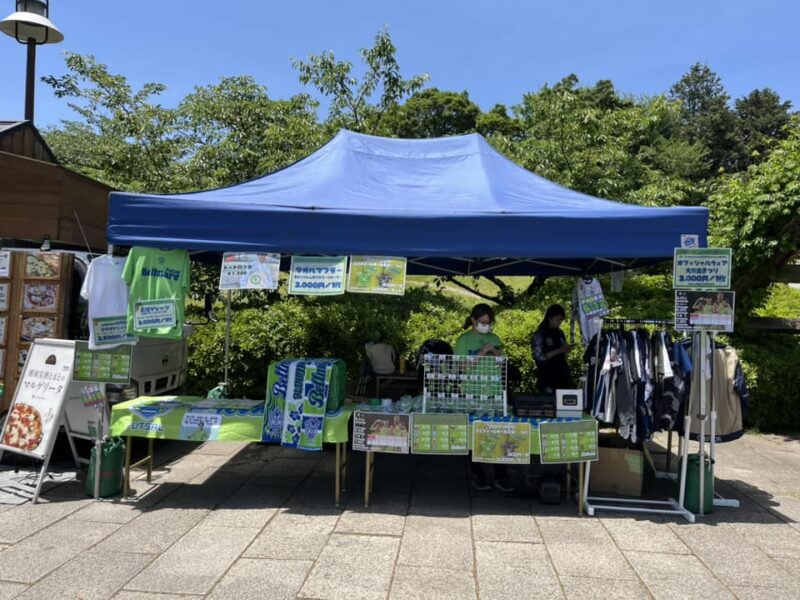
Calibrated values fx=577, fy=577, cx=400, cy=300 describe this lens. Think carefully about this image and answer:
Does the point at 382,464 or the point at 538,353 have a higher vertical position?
the point at 538,353

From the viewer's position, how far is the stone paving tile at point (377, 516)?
13.7 ft

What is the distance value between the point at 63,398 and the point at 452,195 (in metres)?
3.66

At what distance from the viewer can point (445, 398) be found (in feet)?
15.5

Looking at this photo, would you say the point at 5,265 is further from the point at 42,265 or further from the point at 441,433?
the point at 441,433

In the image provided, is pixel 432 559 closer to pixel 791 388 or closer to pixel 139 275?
pixel 139 275

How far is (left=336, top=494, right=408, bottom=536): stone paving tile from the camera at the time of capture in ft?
13.7

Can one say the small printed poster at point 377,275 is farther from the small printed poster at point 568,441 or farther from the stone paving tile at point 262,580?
the stone paving tile at point 262,580

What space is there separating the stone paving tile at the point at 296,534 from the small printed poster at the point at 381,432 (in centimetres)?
59

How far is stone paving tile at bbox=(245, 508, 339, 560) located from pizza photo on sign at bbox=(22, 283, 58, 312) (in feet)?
9.98

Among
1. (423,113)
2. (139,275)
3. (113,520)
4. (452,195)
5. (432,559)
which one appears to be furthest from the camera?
(423,113)

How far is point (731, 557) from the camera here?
380 cm

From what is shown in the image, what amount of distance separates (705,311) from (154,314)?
170 inches

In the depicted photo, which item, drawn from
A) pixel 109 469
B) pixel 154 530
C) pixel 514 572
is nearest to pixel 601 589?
pixel 514 572

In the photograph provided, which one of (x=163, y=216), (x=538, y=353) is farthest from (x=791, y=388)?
(x=163, y=216)
